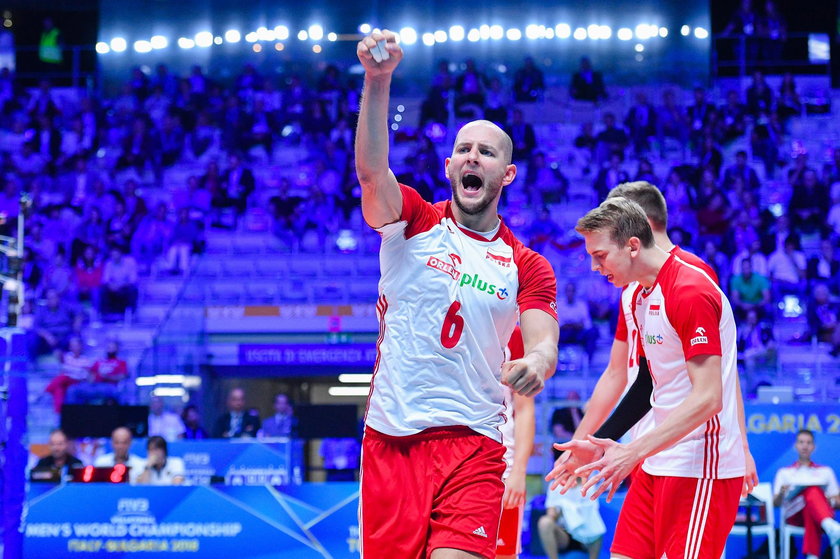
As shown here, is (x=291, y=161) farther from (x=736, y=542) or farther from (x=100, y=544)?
(x=736, y=542)

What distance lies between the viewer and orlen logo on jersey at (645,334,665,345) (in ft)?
15.8

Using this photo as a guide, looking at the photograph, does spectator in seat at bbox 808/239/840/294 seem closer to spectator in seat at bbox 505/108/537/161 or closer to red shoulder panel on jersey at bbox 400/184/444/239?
spectator in seat at bbox 505/108/537/161

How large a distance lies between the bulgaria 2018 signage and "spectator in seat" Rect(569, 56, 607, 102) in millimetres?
12749

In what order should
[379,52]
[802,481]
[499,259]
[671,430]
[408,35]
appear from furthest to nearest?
[408,35] < [802,481] < [671,430] < [499,259] < [379,52]

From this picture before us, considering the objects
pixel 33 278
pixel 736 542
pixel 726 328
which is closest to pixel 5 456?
pixel 726 328

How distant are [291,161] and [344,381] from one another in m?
6.38

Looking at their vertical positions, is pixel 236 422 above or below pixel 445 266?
below

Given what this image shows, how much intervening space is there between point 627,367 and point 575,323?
9.42 metres

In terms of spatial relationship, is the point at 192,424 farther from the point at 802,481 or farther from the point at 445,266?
the point at 445,266

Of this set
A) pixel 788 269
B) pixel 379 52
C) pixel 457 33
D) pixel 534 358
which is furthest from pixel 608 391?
pixel 457 33

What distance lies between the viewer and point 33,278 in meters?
17.0

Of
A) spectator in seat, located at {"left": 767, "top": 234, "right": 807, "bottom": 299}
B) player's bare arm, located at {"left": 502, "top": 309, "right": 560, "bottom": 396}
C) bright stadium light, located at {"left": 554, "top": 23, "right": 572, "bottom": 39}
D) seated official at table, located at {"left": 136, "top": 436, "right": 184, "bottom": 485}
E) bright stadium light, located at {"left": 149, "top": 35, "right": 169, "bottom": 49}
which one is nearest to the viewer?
player's bare arm, located at {"left": 502, "top": 309, "right": 560, "bottom": 396}

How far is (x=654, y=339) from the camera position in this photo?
4.85m

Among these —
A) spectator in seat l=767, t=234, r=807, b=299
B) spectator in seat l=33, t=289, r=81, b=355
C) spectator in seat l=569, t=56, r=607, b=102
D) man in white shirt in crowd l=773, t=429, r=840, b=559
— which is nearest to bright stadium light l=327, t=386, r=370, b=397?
spectator in seat l=33, t=289, r=81, b=355
